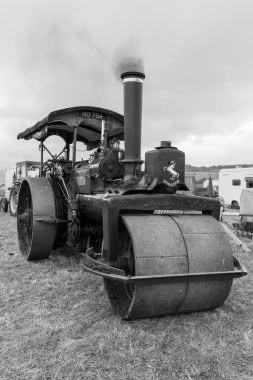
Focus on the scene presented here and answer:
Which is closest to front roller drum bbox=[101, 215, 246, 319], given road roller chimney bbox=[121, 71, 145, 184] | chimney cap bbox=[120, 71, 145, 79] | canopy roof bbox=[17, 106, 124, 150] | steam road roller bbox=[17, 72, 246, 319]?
steam road roller bbox=[17, 72, 246, 319]

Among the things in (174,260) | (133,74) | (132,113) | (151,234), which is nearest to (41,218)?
(132,113)

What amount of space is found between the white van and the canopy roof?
47.1 ft

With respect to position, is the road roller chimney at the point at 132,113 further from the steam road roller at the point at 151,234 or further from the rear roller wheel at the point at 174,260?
the rear roller wheel at the point at 174,260

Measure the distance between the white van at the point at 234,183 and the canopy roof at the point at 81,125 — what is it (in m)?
14.3

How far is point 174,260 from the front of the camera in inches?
114

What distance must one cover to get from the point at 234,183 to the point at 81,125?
15.5 metres

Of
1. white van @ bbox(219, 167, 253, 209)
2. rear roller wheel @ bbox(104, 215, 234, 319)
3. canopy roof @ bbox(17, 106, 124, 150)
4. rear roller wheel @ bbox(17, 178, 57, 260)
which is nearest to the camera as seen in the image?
rear roller wheel @ bbox(104, 215, 234, 319)

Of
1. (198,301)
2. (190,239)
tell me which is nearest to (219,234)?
(190,239)

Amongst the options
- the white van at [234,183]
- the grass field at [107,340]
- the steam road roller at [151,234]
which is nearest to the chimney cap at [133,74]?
the steam road roller at [151,234]

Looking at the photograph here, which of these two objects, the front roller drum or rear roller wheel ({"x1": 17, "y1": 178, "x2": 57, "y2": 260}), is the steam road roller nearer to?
the front roller drum

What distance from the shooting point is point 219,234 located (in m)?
3.20

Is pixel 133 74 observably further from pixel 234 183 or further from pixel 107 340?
pixel 234 183

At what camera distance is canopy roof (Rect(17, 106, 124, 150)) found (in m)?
4.92

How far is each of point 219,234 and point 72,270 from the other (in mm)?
2399
